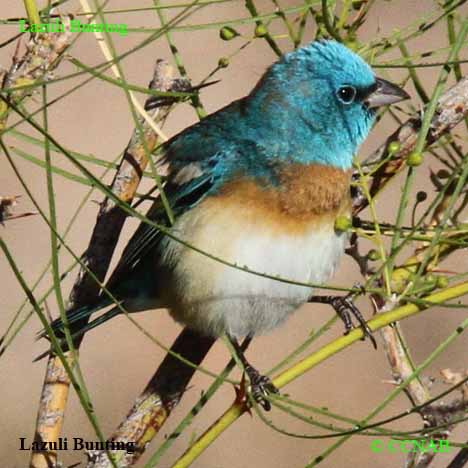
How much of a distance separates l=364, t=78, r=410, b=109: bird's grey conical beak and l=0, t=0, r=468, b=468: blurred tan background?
227 cm

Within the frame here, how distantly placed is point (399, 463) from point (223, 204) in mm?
3188

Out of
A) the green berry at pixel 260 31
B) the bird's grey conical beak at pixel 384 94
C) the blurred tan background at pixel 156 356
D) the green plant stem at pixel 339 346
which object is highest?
the blurred tan background at pixel 156 356

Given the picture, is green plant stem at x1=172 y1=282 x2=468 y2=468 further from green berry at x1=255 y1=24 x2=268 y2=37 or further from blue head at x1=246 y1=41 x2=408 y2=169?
blue head at x1=246 y1=41 x2=408 y2=169

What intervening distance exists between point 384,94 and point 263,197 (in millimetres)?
505

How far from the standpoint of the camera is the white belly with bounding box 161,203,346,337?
3.49 metres

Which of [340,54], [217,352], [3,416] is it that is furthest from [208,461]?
[340,54]

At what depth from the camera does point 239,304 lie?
12.0 feet

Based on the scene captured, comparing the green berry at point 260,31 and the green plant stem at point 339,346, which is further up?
the green berry at point 260,31

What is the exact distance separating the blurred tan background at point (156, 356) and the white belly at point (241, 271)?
93.6 inches

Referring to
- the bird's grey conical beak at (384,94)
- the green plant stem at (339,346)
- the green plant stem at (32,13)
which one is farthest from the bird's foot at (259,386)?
the green plant stem at (32,13)

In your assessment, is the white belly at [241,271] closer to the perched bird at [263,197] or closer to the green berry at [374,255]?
the perched bird at [263,197]

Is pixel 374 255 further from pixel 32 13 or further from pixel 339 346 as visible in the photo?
pixel 32 13

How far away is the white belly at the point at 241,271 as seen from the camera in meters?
3.49

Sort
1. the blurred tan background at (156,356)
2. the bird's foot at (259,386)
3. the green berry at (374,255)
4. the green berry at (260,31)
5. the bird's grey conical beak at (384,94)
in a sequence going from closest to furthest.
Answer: the green berry at (374,255) < the green berry at (260,31) < the bird's foot at (259,386) < the bird's grey conical beak at (384,94) < the blurred tan background at (156,356)
